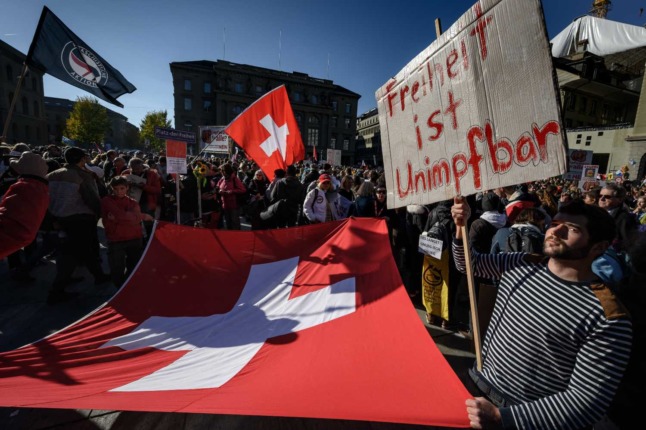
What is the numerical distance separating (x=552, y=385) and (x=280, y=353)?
1.52m

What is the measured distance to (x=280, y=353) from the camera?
2.05 meters

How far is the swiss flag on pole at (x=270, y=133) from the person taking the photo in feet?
17.4

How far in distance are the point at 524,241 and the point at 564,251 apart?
4.68ft

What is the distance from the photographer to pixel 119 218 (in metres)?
3.84

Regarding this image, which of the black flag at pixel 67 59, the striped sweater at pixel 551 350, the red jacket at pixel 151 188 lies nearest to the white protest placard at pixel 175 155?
the red jacket at pixel 151 188

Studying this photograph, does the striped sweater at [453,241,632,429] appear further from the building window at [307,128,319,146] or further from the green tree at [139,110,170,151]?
the green tree at [139,110,170,151]

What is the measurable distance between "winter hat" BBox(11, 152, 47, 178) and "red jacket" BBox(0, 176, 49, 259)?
42 mm

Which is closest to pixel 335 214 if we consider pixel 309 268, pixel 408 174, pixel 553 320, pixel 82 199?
pixel 309 268

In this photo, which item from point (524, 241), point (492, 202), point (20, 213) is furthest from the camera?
point (492, 202)

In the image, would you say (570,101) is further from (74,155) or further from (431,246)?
Result: (74,155)

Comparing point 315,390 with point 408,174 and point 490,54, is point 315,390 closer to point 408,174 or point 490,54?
point 408,174

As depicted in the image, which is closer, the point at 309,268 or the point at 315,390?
the point at 315,390

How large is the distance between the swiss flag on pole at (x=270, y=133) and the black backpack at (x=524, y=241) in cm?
357

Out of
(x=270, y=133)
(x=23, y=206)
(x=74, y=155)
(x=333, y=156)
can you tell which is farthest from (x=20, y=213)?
(x=333, y=156)
